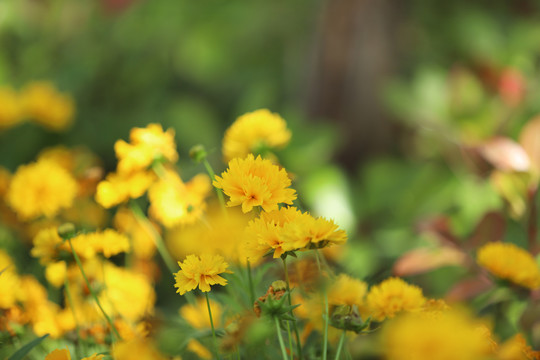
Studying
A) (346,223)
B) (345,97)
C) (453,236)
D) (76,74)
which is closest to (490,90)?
(345,97)

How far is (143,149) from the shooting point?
431 millimetres

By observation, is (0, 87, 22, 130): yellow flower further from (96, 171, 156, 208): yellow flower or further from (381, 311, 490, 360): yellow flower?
(381, 311, 490, 360): yellow flower

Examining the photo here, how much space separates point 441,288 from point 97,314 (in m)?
0.51

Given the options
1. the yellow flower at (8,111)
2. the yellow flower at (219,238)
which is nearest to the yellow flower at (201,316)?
the yellow flower at (219,238)

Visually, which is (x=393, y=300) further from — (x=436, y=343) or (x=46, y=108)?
(x=46, y=108)

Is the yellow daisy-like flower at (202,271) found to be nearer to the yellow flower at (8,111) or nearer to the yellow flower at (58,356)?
the yellow flower at (58,356)

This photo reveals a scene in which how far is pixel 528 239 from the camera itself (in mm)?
597

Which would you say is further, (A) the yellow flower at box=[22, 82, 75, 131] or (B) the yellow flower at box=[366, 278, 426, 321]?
(A) the yellow flower at box=[22, 82, 75, 131]

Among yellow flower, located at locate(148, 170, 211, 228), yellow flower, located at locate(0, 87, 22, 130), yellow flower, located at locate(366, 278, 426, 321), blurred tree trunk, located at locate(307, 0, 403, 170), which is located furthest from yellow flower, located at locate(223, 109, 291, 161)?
blurred tree trunk, located at locate(307, 0, 403, 170)

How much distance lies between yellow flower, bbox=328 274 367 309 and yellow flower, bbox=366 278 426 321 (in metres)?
0.01

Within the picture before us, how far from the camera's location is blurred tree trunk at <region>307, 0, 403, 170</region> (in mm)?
1242

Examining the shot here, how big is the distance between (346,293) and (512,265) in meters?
0.15

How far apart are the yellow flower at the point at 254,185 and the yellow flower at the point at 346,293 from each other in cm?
8

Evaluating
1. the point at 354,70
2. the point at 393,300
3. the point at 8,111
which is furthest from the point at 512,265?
the point at 354,70
